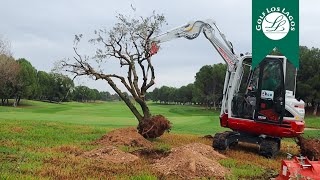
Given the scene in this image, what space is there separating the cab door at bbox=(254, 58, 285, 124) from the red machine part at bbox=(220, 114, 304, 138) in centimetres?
22

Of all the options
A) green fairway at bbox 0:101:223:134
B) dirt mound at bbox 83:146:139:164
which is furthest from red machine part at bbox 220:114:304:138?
green fairway at bbox 0:101:223:134

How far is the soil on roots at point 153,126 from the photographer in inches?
599

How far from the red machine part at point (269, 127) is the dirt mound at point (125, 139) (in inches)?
122

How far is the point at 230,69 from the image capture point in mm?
14477

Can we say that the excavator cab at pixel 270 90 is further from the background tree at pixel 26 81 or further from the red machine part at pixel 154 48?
the background tree at pixel 26 81

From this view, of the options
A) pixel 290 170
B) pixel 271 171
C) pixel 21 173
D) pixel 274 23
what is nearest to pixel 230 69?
pixel 274 23

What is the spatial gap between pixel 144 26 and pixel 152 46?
104 cm

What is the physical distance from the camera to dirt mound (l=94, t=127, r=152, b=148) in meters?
13.6

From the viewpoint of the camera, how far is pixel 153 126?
15188mm

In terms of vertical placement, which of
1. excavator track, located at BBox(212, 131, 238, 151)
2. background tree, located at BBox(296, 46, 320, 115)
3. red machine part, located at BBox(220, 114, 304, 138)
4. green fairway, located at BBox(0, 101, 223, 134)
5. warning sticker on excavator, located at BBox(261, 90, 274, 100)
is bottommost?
green fairway, located at BBox(0, 101, 223, 134)

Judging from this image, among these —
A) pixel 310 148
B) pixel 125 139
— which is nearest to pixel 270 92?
pixel 310 148

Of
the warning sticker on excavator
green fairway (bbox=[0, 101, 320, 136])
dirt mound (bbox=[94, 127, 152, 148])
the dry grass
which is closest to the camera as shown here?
the dry grass

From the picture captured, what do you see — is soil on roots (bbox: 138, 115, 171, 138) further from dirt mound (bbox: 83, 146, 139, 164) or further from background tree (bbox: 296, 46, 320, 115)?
background tree (bbox: 296, 46, 320, 115)

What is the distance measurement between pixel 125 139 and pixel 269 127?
4884mm
